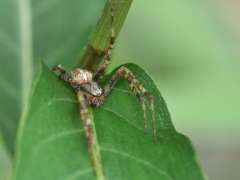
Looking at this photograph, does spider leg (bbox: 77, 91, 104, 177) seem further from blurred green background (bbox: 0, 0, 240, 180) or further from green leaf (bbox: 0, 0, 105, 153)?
blurred green background (bbox: 0, 0, 240, 180)

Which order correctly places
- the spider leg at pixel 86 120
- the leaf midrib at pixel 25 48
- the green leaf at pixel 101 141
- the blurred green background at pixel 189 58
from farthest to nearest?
1. the blurred green background at pixel 189 58
2. the leaf midrib at pixel 25 48
3. the spider leg at pixel 86 120
4. the green leaf at pixel 101 141

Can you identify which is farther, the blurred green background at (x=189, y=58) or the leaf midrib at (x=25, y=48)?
the blurred green background at (x=189, y=58)

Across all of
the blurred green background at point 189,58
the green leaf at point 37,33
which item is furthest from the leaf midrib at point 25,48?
the blurred green background at point 189,58

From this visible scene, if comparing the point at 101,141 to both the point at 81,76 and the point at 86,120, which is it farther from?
the point at 81,76

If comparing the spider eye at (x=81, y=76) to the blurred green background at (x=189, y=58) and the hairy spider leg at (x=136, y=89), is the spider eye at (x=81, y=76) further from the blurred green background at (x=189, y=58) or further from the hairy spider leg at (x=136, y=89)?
the blurred green background at (x=189, y=58)

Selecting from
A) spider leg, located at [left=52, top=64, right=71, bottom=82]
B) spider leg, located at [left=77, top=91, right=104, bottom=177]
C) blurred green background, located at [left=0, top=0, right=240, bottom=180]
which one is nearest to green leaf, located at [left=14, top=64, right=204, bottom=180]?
spider leg, located at [left=77, top=91, right=104, bottom=177]

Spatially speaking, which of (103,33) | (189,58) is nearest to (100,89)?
(103,33)
